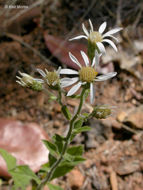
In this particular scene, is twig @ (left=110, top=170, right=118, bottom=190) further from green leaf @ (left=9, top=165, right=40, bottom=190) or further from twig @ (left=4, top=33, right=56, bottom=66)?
twig @ (left=4, top=33, right=56, bottom=66)

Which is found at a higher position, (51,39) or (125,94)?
(51,39)

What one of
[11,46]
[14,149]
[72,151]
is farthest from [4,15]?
[72,151]

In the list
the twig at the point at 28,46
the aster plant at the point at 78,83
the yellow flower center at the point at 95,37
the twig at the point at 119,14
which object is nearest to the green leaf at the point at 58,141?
the aster plant at the point at 78,83

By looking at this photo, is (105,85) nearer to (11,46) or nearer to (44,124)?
(44,124)

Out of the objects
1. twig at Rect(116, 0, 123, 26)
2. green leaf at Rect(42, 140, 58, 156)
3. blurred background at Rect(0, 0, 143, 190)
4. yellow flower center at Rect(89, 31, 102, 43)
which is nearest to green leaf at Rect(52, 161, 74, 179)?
green leaf at Rect(42, 140, 58, 156)

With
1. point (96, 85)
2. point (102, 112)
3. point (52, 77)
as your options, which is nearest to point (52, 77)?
point (52, 77)

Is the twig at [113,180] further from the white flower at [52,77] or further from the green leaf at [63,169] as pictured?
the white flower at [52,77]
